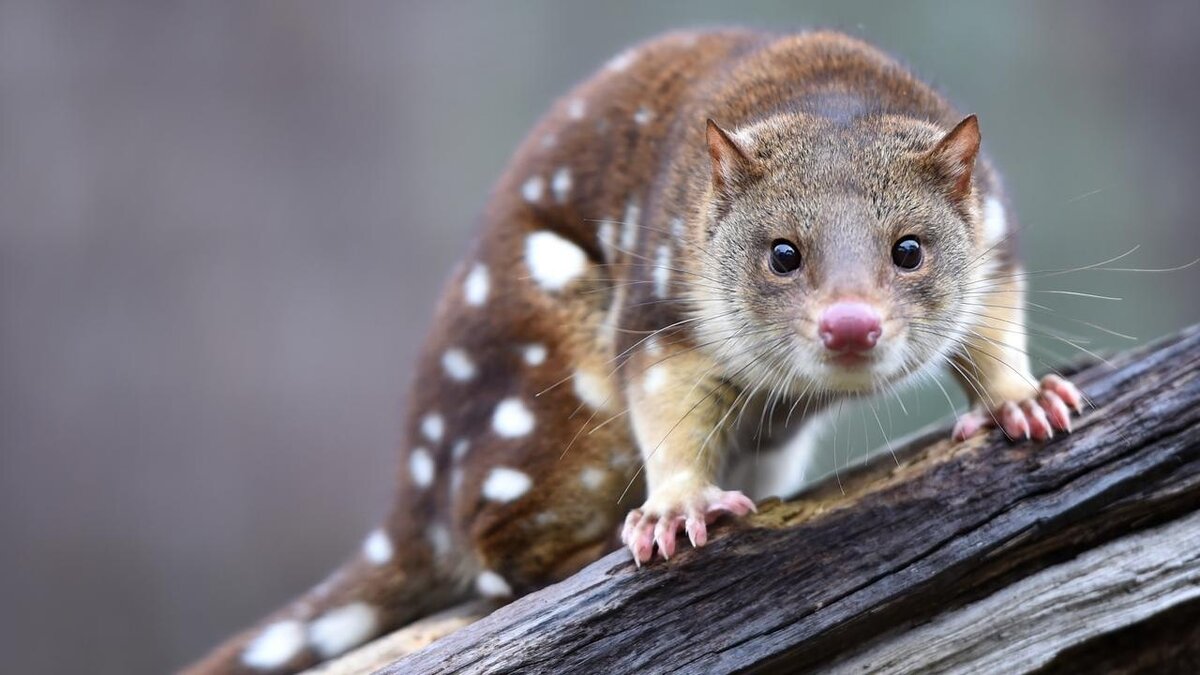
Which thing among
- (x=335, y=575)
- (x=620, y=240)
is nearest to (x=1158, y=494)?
(x=620, y=240)

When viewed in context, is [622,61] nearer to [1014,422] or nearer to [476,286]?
[476,286]

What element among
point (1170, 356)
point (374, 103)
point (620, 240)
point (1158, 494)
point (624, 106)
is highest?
point (374, 103)

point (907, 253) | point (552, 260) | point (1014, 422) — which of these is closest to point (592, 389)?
point (552, 260)

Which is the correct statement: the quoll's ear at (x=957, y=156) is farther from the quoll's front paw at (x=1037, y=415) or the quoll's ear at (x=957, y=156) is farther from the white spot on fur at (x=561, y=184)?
the white spot on fur at (x=561, y=184)

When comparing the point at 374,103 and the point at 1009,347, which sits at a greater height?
the point at 374,103

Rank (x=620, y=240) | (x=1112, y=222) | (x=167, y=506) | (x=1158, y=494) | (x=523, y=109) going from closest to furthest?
(x=1158, y=494), (x=620, y=240), (x=1112, y=222), (x=167, y=506), (x=523, y=109)

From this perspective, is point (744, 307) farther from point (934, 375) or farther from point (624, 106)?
point (624, 106)

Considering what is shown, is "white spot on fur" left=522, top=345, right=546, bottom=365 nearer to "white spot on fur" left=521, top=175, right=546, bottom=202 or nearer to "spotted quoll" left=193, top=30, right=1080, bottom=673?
"spotted quoll" left=193, top=30, right=1080, bottom=673
